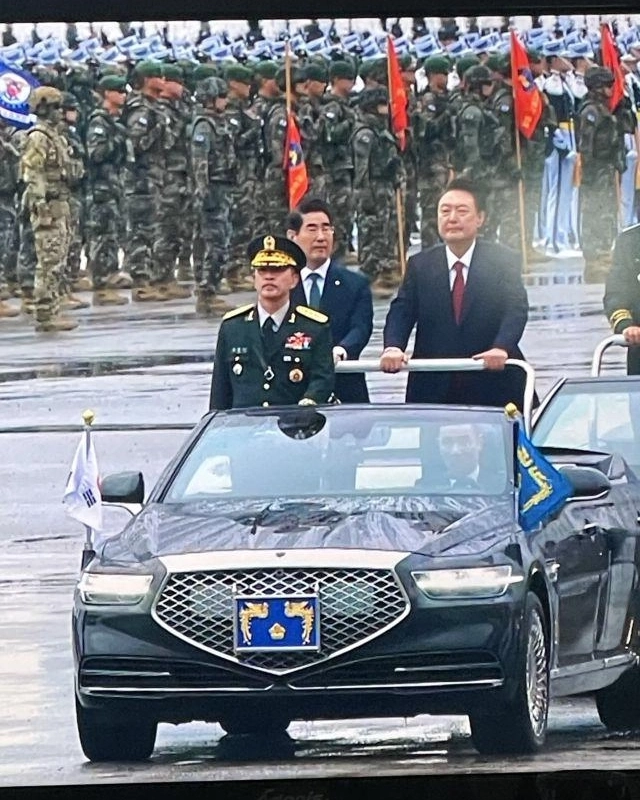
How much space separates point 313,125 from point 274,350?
84 centimetres

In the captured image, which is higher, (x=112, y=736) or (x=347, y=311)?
(x=347, y=311)

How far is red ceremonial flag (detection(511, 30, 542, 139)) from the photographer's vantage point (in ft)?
23.0

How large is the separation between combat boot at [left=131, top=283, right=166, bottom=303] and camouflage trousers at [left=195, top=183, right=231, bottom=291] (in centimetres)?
16

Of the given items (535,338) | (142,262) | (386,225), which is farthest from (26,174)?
(535,338)

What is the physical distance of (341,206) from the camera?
702cm

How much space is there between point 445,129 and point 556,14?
0.60 metres

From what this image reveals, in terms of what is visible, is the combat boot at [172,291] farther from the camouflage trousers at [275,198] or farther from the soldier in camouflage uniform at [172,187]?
the camouflage trousers at [275,198]

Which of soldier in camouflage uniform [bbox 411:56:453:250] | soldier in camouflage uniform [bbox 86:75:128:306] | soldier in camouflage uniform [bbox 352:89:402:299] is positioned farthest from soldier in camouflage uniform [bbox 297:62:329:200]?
soldier in camouflage uniform [bbox 86:75:128:306]

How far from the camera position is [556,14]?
23.1ft

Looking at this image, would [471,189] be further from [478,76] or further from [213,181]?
[213,181]

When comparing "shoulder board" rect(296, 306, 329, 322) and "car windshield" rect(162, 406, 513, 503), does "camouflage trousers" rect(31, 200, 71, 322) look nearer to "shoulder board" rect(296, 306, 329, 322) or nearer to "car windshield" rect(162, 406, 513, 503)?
"car windshield" rect(162, 406, 513, 503)

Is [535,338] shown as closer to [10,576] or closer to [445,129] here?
[445,129]

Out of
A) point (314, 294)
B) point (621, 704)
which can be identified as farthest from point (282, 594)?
point (621, 704)

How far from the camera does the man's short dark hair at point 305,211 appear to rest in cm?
701
